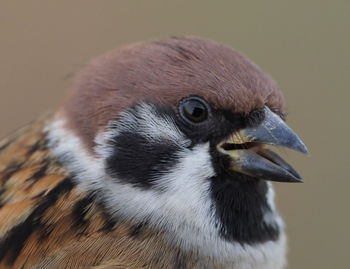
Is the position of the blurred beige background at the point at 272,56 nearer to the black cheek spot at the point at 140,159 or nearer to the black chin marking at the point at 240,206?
the black chin marking at the point at 240,206

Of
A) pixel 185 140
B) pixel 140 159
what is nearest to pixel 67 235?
pixel 140 159

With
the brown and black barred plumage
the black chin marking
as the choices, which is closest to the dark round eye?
the black chin marking

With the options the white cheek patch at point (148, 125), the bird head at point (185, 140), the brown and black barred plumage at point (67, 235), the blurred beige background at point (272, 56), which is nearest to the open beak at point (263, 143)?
the bird head at point (185, 140)

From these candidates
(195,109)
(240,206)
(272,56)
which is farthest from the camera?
(272,56)

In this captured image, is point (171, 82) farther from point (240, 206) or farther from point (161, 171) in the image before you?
point (240, 206)

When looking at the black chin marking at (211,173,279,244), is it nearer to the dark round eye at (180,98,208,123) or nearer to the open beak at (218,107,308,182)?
the open beak at (218,107,308,182)

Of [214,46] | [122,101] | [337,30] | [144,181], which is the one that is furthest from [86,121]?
[337,30]
